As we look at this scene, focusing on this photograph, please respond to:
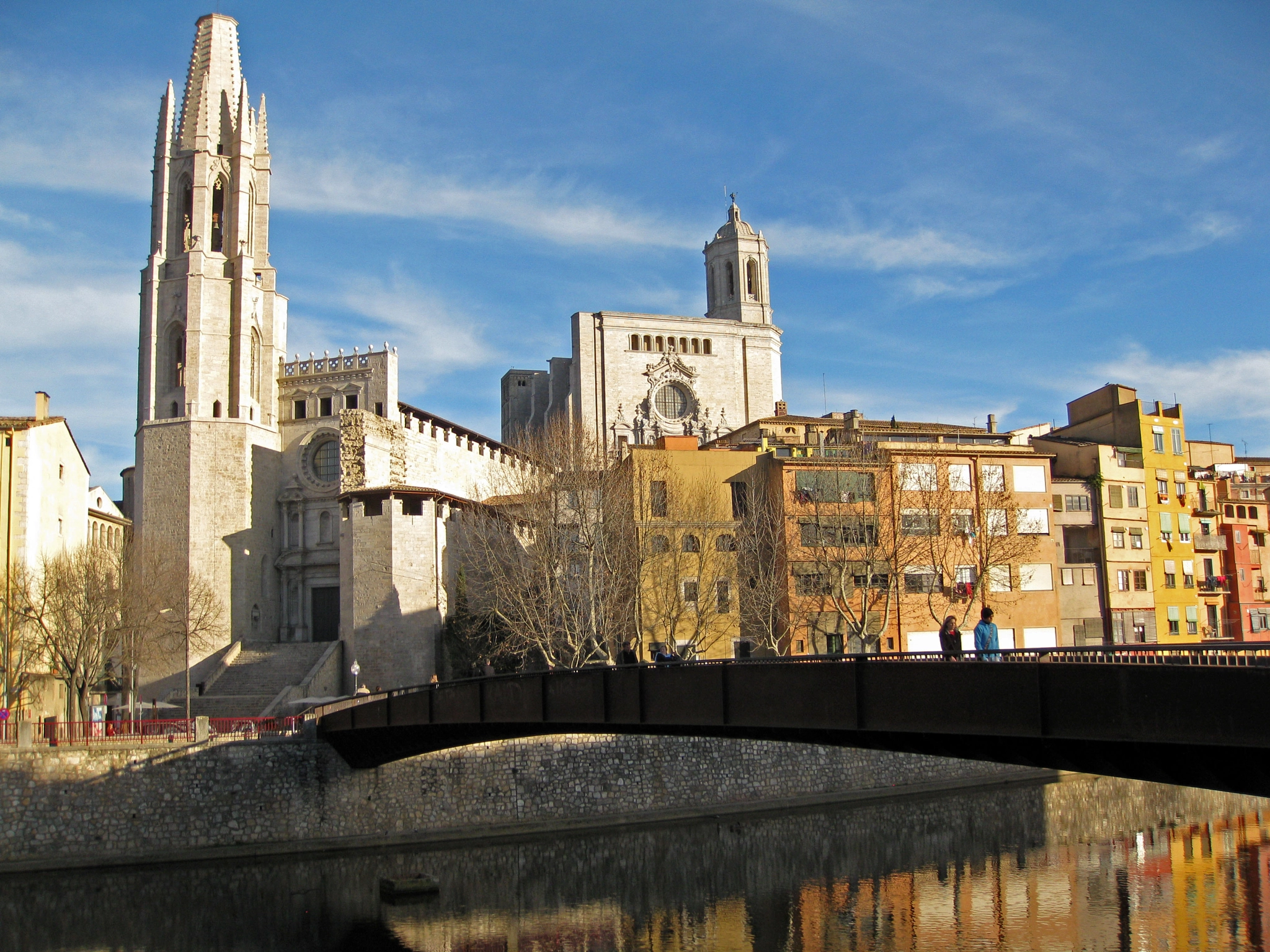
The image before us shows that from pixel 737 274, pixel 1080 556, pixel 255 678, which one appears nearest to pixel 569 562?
pixel 255 678

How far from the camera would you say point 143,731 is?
34.8 m

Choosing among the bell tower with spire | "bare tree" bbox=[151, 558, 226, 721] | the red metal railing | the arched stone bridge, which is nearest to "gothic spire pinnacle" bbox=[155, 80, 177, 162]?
the bell tower with spire

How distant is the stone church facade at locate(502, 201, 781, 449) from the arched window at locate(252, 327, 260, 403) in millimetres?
27289

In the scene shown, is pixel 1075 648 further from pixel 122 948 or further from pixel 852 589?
pixel 852 589

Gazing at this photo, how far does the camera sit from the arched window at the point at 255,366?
58.8 metres

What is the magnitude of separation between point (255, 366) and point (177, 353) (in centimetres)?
377

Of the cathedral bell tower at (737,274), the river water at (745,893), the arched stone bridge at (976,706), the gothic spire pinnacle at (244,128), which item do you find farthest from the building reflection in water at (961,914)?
the cathedral bell tower at (737,274)

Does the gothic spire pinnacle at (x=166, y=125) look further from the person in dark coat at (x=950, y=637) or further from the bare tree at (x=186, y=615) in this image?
the person in dark coat at (x=950, y=637)

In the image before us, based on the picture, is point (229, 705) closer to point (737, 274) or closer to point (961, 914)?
point (961, 914)

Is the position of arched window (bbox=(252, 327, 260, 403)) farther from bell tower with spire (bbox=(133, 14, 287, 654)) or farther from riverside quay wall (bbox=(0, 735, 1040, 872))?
riverside quay wall (bbox=(0, 735, 1040, 872))

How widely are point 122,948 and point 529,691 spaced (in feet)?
34.9

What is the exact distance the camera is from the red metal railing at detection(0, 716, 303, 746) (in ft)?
109

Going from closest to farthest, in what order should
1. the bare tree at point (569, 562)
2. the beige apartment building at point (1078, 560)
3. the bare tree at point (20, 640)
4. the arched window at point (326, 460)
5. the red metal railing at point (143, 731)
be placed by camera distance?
the red metal railing at point (143, 731) → the bare tree at point (569, 562) → the bare tree at point (20, 640) → the beige apartment building at point (1078, 560) → the arched window at point (326, 460)

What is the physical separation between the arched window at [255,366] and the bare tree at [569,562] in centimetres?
1973
